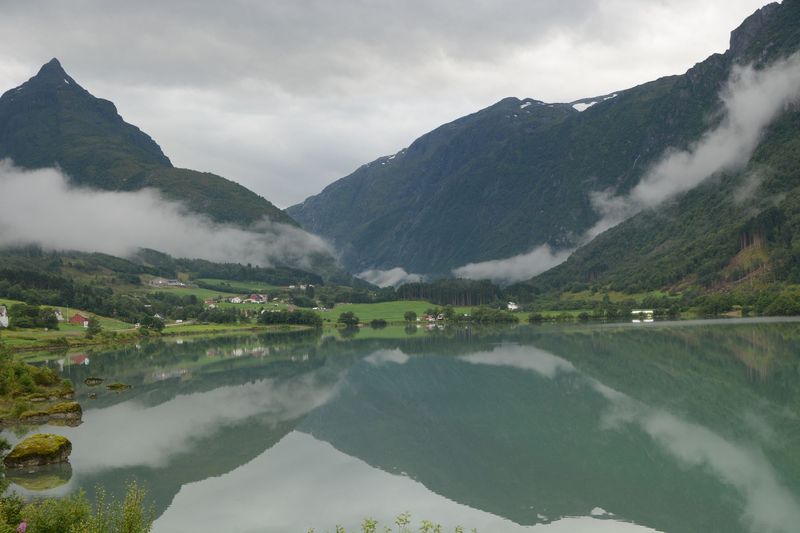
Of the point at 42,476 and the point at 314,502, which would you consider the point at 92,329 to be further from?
the point at 314,502

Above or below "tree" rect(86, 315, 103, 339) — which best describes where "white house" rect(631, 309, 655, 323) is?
below

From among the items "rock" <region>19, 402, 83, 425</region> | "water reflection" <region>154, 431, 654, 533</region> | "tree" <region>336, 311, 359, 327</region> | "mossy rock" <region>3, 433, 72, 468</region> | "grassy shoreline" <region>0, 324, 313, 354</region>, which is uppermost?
"mossy rock" <region>3, 433, 72, 468</region>

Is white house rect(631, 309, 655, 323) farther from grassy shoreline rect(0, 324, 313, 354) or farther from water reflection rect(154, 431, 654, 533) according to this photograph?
water reflection rect(154, 431, 654, 533)

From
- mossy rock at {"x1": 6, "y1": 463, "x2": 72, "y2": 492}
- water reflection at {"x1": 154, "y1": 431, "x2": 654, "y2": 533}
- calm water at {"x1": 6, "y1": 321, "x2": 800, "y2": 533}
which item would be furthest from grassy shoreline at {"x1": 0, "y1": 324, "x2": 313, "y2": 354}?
water reflection at {"x1": 154, "y1": 431, "x2": 654, "y2": 533}

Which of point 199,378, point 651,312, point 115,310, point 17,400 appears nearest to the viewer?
point 17,400

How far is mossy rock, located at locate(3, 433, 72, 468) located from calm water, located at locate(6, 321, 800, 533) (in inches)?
34.5

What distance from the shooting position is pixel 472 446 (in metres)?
33.5

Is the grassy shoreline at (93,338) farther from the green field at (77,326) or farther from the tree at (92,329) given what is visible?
the green field at (77,326)

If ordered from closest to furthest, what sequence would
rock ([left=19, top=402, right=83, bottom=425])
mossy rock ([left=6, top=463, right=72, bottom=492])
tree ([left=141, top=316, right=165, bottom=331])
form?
mossy rock ([left=6, top=463, right=72, bottom=492]) → rock ([left=19, top=402, right=83, bottom=425]) → tree ([left=141, top=316, right=165, bottom=331])

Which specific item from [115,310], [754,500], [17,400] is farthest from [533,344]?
[115,310]

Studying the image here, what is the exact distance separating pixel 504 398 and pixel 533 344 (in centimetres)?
5246

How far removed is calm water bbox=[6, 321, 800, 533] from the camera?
23438 mm

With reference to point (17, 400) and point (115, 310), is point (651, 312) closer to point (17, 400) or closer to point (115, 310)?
point (115, 310)

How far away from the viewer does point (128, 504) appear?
47.1ft
